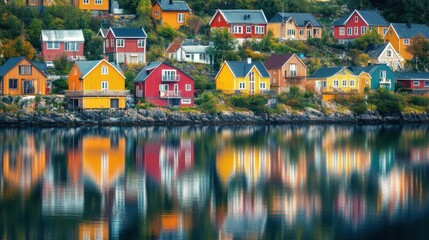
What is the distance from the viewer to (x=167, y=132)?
6388 cm

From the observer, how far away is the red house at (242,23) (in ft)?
278

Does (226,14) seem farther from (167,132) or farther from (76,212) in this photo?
(76,212)

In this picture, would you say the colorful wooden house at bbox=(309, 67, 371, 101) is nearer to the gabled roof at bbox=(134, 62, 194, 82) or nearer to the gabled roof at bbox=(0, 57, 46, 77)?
the gabled roof at bbox=(134, 62, 194, 82)

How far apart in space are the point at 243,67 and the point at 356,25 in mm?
16561

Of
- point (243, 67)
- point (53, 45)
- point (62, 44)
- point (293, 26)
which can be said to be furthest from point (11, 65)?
point (293, 26)

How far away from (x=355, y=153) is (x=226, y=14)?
110ft

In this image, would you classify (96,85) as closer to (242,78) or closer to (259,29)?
(242,78)

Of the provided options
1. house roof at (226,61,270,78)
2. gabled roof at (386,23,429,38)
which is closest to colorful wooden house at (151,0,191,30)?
house roof at (226,61,270,78)

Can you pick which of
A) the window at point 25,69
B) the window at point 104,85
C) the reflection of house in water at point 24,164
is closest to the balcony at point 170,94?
the window at point 104,85

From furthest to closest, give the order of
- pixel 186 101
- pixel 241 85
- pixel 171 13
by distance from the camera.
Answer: pixel 171 13
pixel 241 85
pixel 186 101

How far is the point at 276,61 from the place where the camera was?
7862 cm

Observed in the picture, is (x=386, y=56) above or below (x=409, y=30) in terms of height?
below

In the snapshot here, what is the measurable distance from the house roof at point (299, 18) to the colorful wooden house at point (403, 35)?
5925mm

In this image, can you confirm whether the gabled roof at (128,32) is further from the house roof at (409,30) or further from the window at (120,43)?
the house roof at (409,30)
